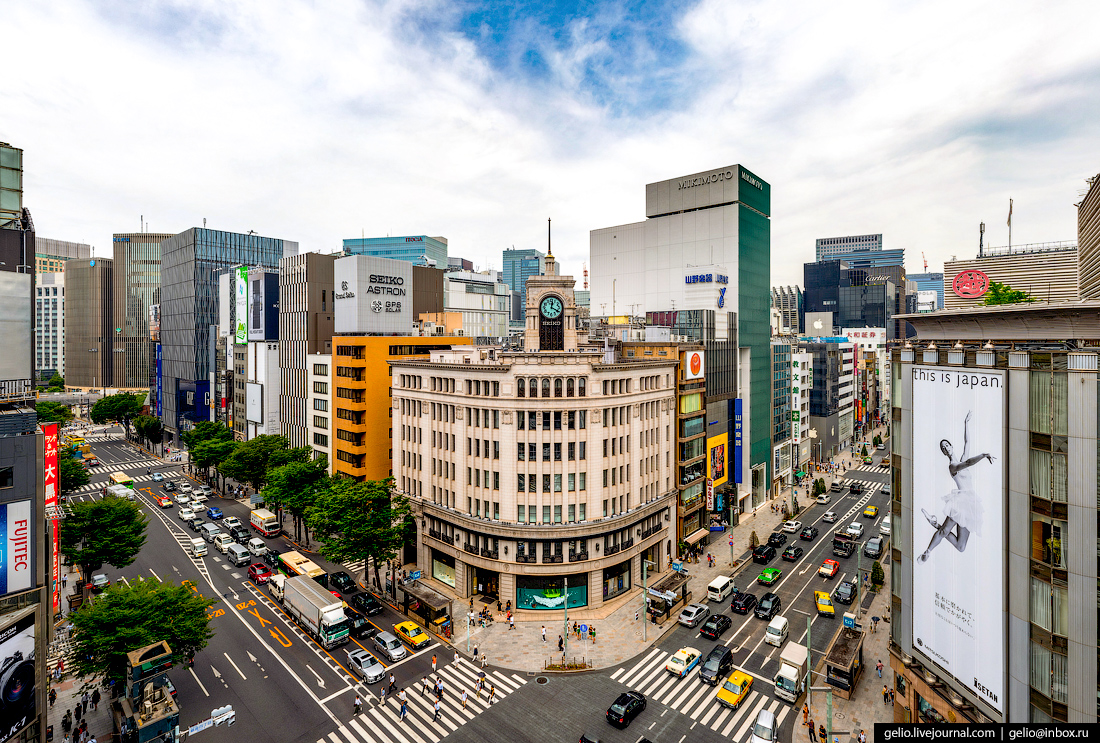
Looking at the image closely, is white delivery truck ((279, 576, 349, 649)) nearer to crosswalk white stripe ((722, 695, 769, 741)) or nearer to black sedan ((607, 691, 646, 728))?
black sedan ((607, 691, 646, 728))

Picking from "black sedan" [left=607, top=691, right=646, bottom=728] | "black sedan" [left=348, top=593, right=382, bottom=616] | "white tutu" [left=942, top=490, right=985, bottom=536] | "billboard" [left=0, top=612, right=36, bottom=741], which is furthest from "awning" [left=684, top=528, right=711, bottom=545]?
"billboard" [left=0, top=612, right=36, bottom=741]

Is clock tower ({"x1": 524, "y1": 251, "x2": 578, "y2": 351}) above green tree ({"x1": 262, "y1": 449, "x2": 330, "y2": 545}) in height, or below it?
above

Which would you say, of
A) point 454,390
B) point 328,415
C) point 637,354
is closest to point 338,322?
point 328,415

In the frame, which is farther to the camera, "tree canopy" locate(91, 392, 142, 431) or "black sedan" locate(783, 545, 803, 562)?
"tree canopy" locate(91, 392, 142, 431)

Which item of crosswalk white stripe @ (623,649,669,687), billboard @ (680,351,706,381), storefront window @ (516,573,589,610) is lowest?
crosswalk white stripe @ (623,649,669,687)

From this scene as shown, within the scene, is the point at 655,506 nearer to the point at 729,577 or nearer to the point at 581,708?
the point at 729,577

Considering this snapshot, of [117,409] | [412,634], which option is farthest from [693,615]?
[117,409]
